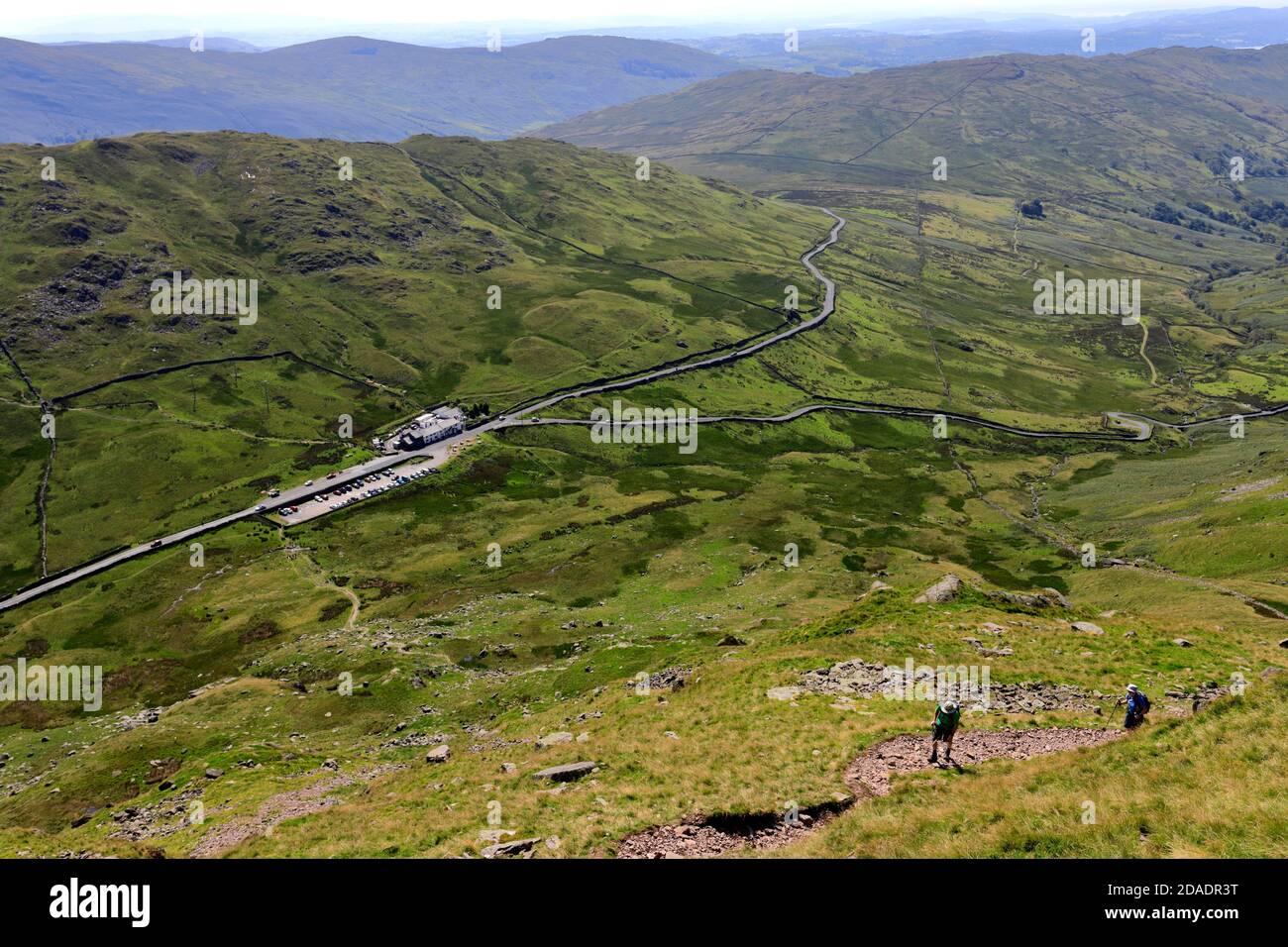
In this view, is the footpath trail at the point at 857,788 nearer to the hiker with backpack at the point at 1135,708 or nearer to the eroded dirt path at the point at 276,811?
the hiker with backpack at the point at 1135,708

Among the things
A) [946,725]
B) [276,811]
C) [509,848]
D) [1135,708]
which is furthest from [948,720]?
[276,811]

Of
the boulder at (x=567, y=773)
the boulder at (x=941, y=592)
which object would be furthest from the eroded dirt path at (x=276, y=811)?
the boulder at (x=941, y=592)

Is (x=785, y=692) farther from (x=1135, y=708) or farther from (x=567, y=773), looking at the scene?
(x=1135, y=708)

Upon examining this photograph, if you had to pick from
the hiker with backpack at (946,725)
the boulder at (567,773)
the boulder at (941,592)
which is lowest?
the boulder at (941,592)

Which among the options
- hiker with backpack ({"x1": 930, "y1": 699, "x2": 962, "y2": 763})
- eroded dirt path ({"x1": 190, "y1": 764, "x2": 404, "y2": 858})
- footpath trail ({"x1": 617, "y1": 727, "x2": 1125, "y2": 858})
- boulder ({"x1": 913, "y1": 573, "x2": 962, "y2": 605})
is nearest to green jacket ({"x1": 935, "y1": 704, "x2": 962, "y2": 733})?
hiker with backpack ({"x1": 930, "y1": 699, "x2": 962, "y2": 763})
